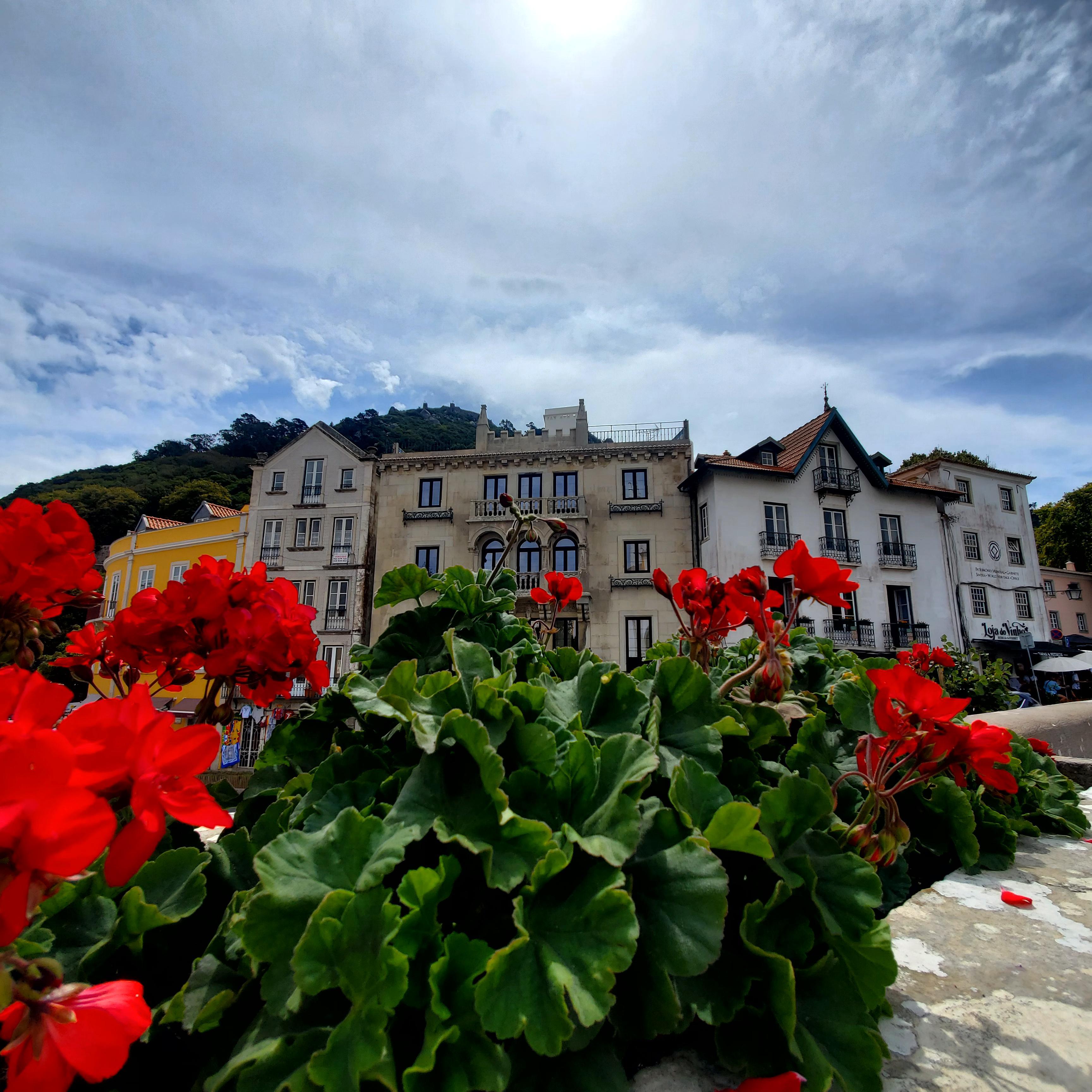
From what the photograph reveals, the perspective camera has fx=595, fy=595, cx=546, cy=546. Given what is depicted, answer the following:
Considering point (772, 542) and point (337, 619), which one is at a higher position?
point (772, 542)

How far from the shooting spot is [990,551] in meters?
21.2

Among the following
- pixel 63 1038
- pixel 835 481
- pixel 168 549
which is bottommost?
pixel 63 1038

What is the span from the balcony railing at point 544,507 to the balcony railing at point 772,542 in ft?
19.3

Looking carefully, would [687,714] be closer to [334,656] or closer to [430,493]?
[334,656]

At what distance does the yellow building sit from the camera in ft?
73.1

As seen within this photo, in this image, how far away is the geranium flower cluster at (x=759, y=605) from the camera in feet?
4.12

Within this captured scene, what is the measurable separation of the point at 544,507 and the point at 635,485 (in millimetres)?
3338

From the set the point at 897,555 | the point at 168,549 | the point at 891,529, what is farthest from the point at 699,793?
the point at 168,549

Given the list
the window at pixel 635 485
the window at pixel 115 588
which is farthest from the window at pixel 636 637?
the window at pixel 115 588

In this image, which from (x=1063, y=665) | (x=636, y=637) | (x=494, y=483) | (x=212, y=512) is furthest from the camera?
(x=212, y=512)

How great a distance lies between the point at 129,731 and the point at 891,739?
124 centimetres

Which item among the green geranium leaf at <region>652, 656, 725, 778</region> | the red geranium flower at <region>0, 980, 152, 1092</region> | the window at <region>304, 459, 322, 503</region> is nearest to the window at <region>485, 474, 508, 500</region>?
the window at <region>304, 459, 322, 503</region>

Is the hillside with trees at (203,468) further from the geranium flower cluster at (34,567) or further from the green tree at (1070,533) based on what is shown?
the green tree at (1070,533)

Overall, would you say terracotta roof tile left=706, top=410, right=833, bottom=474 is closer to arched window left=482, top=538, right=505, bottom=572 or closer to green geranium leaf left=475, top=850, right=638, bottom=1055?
arched window left=482, top=538, right=505, bottom=572
